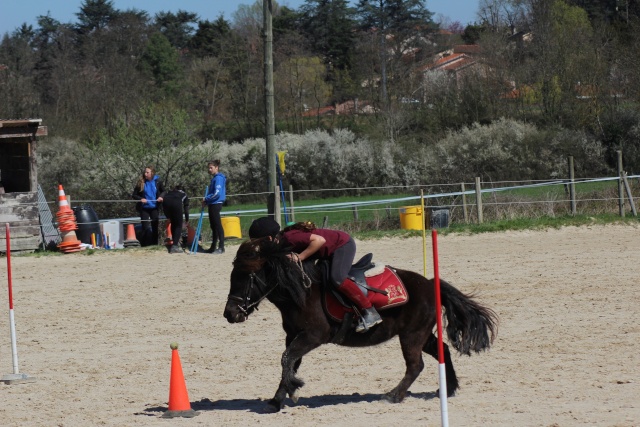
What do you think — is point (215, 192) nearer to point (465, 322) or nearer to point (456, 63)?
point (465, 322)

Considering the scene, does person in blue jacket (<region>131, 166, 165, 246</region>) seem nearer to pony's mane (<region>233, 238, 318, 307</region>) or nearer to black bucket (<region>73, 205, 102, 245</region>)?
black bucket (<region>73, 205, 102, 245</region>)

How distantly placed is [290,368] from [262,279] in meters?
0.76

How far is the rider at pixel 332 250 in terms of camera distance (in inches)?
314

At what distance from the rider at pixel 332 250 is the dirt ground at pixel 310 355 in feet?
2.58

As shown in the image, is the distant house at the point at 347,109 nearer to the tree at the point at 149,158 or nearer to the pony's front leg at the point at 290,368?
the tree at the point at 149,158

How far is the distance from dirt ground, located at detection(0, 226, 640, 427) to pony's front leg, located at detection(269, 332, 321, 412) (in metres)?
0.13

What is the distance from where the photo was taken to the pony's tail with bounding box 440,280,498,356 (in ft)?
27.1

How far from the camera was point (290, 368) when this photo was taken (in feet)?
25.9

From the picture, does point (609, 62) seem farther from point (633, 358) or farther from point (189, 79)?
point (633, 358)

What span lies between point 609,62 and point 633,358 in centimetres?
3695

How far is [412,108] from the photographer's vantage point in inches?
1881

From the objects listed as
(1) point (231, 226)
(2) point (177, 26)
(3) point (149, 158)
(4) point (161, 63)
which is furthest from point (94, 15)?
(1) point (231, 226)

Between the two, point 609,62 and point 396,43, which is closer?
point 609,62

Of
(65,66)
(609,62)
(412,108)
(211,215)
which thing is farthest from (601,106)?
(65,66)
